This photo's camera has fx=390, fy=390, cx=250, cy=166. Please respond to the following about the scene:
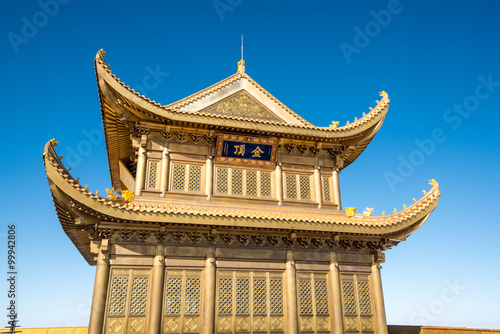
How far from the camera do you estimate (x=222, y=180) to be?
13.2 m

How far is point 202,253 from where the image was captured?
1161 cm

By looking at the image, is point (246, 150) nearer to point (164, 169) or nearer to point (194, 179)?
point (194, 179)

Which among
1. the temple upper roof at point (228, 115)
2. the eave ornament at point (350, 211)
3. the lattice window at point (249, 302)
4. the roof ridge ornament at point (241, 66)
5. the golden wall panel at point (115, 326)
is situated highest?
the roof ridge ornament at point (241, 66)

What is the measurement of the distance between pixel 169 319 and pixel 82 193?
416 cm

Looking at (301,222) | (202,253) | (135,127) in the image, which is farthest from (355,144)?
(135,127)

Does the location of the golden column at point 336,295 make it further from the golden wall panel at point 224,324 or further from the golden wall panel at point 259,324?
the golden wall panel at point 224,324

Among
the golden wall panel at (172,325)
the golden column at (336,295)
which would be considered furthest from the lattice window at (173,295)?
the golden column at (336,295)

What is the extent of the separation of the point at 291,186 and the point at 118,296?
6.60 metres

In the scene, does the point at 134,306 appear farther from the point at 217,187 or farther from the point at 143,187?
the point at 217,187

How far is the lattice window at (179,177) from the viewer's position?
41.8 ft

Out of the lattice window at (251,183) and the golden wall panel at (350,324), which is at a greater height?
the lattice window at (251,183)

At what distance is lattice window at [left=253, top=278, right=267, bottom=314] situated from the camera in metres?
11.6

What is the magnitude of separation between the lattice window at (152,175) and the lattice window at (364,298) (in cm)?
741

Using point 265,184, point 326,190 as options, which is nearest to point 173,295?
point 265,184
